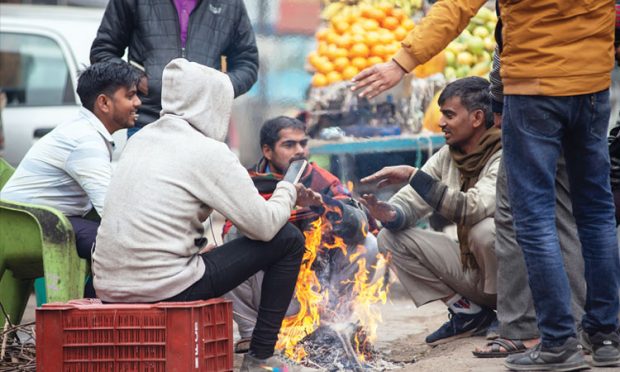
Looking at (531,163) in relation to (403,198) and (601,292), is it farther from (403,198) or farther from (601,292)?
(403,198)

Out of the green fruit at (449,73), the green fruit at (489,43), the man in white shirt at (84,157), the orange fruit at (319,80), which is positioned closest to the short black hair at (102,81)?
the man in white shirt at (84,157)

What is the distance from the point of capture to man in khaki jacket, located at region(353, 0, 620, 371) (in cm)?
403

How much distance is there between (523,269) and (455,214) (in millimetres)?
504

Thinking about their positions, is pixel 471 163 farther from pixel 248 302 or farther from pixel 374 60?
pixel 374 60

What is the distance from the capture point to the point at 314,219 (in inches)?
224

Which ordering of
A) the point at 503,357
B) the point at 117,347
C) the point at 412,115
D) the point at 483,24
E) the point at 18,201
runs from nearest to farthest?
the point at 117,347, the point at 503,357, the point at 18,201, the point at 412,115, the point at 483,24

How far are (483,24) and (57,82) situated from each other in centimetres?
353


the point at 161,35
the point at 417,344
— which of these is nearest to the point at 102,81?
the point at 161,35

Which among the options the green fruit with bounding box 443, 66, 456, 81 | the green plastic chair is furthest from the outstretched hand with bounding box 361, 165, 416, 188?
the green fruit with bounding box 443, 66, 456, 81

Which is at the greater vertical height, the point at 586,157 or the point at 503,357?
the point at 586,157

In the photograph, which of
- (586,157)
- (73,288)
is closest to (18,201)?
(73,288)

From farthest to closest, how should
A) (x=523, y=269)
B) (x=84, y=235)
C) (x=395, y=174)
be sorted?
(x=395, y=174)
(x=84, y=235)
(x=523, y=269)

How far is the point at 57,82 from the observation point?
8.77 metres

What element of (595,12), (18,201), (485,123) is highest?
(595,12)
